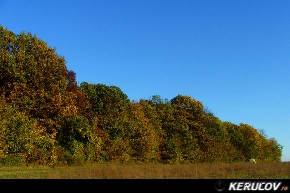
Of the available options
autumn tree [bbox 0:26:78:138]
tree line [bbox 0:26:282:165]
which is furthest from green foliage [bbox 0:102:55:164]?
autumn tree [bbox 0:26:78:138]

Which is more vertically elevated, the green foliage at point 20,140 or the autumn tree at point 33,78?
the autumn tree at point 33,78

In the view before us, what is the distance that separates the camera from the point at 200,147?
96.7 metres

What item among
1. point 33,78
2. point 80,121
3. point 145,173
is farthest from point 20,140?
point 145,173

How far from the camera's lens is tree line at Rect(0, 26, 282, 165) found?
166 ft

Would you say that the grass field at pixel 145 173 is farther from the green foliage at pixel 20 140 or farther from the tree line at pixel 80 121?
the tree line at pixel 80 121

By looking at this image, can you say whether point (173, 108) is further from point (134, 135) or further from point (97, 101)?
point (97, 101)

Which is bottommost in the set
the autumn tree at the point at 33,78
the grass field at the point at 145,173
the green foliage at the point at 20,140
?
the grass field at the point at 145,173

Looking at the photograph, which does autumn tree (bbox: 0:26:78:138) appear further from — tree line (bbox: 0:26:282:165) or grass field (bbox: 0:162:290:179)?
grass field (bbox: 0:162:290:179)

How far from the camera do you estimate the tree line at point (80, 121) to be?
50.5m

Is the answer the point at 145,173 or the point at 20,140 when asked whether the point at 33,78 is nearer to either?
the point at 20,140

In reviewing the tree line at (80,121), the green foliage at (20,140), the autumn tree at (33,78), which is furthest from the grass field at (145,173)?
the autumn tree at (33,78)

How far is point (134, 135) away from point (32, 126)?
2922 centimetres
